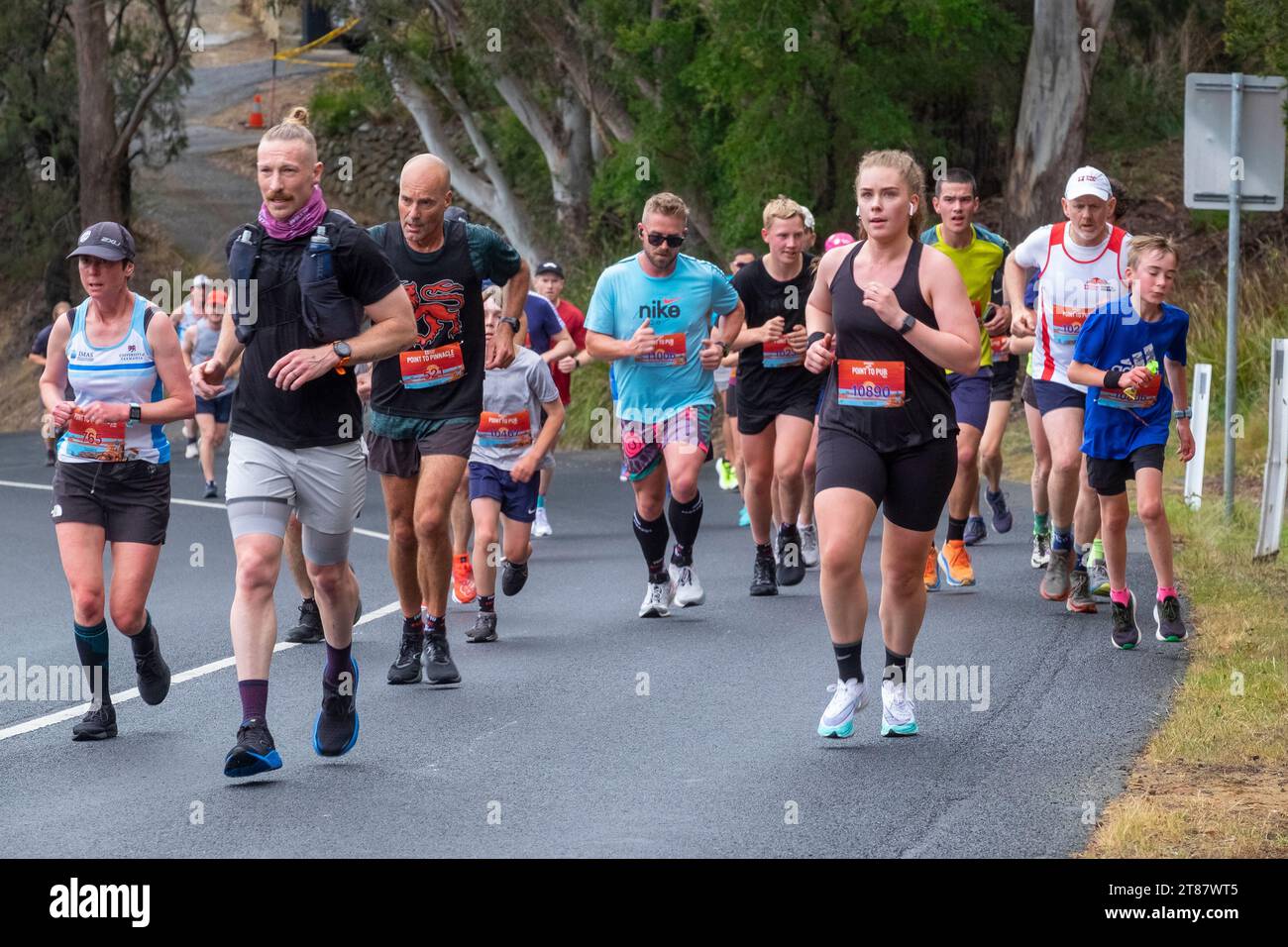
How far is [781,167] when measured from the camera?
23.0 m

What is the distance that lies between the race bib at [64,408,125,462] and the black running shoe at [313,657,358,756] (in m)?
1.41

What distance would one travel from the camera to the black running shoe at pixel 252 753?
22.0ft

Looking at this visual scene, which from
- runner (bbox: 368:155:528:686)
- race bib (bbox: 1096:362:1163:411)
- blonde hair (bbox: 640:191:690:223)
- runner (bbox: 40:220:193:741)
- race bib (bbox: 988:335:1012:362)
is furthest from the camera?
race bib (bbox: 988:335:1012:362)

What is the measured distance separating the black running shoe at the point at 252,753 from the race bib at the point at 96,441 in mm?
1598

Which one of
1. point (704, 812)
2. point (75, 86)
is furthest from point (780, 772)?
point (75, 86)

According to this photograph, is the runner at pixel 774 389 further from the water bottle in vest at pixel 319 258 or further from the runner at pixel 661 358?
the water bottle in vest at pixel 319 258

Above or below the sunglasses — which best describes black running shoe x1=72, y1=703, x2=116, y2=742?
below

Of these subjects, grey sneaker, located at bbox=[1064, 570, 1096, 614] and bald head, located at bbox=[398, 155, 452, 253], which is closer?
bald head, located at bbox=[398, 155, 452, 253]

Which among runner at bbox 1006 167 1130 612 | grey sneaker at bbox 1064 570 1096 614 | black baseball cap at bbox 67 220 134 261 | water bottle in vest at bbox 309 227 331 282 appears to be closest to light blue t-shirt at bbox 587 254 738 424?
runner at bbox 1006 167 1130 612

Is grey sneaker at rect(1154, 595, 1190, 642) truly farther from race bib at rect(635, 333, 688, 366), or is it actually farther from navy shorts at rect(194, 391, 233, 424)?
navy shorts at rect(194, 391, 233, 424)

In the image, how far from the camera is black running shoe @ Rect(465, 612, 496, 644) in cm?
1017

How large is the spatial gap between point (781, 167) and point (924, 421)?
1614 cm
